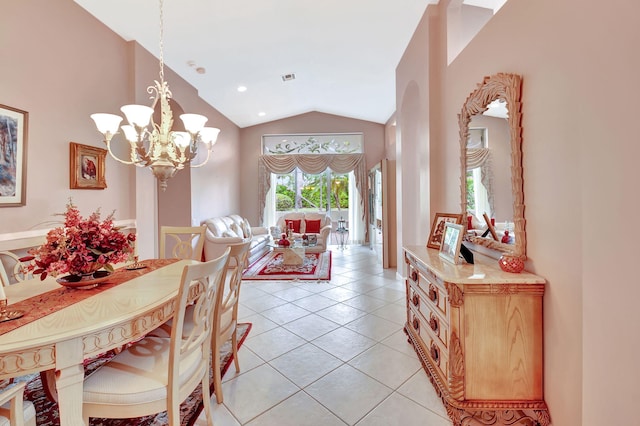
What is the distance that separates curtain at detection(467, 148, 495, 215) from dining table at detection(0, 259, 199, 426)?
2.15 metres

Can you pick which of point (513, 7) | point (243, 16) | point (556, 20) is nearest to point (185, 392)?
point (556, 20)

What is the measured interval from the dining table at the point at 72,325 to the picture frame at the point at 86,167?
5.02 feet

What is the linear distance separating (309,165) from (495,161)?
6026 millimetres

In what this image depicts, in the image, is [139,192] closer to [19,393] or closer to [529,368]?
[19,393]

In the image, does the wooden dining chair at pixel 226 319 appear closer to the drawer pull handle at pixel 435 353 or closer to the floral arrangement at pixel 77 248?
the floral arrangement at pixel 77 248

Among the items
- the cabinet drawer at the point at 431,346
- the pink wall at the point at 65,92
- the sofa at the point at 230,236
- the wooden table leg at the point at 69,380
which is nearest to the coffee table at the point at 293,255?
the sofa at the point at 230,236

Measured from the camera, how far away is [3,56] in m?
2.26

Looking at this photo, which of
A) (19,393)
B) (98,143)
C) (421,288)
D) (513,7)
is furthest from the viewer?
(98,143)

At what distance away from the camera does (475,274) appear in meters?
1.71

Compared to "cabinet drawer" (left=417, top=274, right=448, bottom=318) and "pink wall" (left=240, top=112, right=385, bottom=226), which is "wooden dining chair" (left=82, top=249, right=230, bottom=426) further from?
"pink wall" (left=240, top=112, right=385, bottom=226)

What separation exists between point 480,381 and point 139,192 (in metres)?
4.04

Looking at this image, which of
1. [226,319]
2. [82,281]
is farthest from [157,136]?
[226,319]

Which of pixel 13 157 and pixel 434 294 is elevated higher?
pixel 13 157

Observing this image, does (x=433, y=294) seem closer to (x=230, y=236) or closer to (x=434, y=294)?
(x=434, y=294)
